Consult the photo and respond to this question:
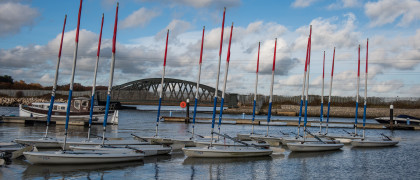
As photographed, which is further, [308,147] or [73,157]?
[308,147]

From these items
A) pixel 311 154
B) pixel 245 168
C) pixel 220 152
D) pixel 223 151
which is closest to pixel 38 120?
pixel 220 152

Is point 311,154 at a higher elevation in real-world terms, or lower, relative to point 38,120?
lower

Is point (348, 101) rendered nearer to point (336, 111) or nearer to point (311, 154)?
point (336, 111)

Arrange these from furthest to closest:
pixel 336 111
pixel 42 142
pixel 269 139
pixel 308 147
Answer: pixel 336 111 → pixel 269 139 → pixel 308 147 → pixel 42 142

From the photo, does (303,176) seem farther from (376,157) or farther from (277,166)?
(376,157)

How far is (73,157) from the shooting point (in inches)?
779

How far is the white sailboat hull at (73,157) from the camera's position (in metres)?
19.4

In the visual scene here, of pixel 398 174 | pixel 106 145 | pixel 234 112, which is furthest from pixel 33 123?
pixel 234 112

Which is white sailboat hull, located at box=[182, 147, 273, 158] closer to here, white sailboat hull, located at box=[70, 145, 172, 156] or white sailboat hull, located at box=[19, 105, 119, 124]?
white sailboat hull, located at box=[70, 145, 172, 156]

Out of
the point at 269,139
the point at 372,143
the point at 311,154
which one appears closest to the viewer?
the point at 311,154

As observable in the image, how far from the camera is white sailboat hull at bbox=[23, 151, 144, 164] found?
63.6 ft

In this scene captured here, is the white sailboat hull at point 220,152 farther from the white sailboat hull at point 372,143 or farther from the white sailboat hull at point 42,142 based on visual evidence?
the white sailboat hull at point 372,143

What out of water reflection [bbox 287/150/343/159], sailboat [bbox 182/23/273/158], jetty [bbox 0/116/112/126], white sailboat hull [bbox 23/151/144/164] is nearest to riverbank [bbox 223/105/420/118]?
jetty [bbox 0/116/112/126]

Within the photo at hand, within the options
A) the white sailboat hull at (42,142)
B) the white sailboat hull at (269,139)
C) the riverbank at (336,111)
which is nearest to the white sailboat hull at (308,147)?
the white sailboat hull at (269,139)
